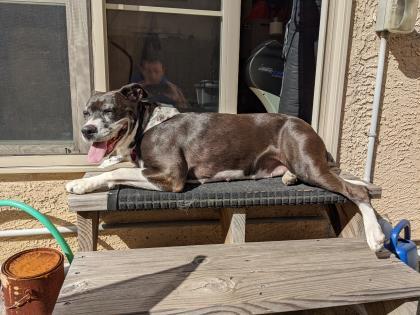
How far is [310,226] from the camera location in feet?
8.64

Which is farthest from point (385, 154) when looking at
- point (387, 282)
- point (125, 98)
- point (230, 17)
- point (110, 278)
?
point (110, 278)

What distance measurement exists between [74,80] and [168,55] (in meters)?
0.66

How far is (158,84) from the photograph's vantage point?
7.95 feet

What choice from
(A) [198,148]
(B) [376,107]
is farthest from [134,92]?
(B) [376,107]

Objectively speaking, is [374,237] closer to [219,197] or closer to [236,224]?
[236,224]

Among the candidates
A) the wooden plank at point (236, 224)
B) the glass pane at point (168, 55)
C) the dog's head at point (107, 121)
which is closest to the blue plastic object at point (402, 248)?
the wooden plank at point (236, 224)

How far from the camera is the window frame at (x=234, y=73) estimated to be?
2100mm

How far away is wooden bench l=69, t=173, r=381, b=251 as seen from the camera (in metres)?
1.79

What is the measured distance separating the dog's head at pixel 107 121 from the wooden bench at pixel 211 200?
0.25 meters

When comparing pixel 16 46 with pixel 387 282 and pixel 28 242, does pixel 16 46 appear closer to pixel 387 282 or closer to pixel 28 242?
pixel 28 242

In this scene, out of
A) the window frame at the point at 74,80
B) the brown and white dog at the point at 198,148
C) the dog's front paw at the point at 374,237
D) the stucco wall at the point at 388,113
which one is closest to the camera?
the dog's front paw at the point at 374,237

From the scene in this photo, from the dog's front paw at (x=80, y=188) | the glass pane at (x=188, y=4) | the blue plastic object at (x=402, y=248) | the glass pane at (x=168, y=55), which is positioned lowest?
the blue plastic object at (x=402, y=248)

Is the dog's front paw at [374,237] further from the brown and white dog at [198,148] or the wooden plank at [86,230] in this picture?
the wooden plank at [86,230]

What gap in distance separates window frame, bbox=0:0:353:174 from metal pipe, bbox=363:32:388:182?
0.23 meters
